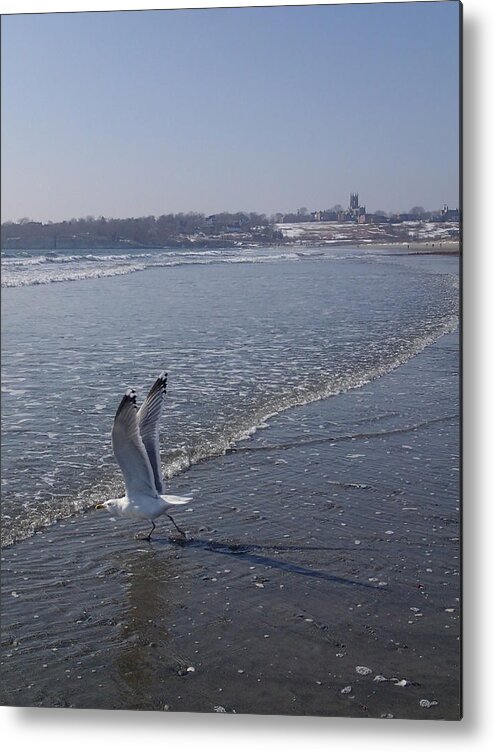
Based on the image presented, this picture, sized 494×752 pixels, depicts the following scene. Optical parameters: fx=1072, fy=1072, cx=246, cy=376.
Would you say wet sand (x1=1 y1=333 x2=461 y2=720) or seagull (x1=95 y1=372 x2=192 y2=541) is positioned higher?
seagull (x1=95 y1=372 x2=192 y2=541)

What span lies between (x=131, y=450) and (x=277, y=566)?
0.58m

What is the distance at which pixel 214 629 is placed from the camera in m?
3.09

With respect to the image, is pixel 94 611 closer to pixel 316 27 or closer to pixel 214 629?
pixel 214 629

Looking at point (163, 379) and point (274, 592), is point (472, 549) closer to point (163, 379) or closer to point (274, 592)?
point (274, 592)

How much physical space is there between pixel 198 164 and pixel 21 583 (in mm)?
1413

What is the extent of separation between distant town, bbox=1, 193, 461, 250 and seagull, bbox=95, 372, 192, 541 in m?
0.52

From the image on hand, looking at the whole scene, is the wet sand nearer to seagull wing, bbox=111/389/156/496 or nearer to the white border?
the white border

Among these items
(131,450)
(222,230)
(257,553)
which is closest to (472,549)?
(257,553)

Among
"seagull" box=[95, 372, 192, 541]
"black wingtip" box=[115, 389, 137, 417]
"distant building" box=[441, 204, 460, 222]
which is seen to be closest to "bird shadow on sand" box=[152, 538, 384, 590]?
"seagull" box=[95, 372, 192, 541]

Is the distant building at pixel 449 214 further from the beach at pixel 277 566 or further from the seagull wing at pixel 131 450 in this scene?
the seagull wing at pixel 131 450

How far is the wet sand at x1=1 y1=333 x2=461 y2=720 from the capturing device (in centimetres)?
299

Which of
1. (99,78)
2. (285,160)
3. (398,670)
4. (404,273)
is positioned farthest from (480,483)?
(99,78)

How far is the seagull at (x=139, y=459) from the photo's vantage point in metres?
3.31

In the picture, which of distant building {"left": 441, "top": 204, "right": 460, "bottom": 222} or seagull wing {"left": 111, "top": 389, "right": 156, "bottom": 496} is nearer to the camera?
distant building {"left": 441, "top": 204, "right": 460, "bottom": 222}
